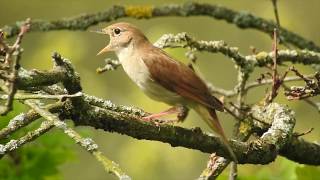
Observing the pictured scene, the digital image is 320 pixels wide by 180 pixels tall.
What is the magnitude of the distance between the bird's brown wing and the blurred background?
0.62 meters

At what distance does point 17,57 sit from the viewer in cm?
269

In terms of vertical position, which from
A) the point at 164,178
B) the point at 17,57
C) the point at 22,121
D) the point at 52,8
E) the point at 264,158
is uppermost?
the point at 17,57

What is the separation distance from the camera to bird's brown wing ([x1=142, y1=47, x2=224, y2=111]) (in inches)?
166

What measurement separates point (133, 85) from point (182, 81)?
20.2 ft

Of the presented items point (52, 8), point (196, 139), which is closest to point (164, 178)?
point (52, 8)

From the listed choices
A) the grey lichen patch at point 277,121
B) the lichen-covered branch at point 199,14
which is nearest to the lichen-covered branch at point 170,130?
the grey lichen patch at point 277,121

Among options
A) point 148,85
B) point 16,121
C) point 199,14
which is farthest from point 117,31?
point 16,121

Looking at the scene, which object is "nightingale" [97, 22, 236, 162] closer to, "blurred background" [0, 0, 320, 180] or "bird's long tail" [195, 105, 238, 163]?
"bird's long tail" [195, 105, 238, 163]

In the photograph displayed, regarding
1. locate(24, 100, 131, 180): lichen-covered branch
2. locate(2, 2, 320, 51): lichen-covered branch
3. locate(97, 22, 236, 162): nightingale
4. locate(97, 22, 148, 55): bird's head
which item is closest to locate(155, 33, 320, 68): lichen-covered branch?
locate(97, 22, 148, 55): bird's head

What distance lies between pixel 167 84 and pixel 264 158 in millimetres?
620

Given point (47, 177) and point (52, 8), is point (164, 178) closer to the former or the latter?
point (52, 8)

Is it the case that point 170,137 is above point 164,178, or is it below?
above

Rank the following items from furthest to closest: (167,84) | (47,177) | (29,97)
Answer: (47,177)
(167,84)
(29,97)

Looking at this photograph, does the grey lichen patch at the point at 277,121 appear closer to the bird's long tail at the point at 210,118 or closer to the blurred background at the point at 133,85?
the bird's long tail at the point at 210,118
